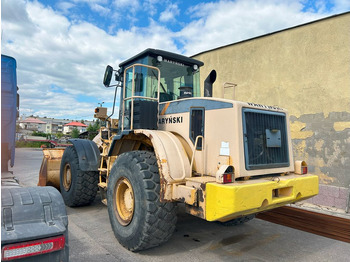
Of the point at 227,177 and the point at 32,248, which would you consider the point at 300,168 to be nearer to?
the point at 227,177

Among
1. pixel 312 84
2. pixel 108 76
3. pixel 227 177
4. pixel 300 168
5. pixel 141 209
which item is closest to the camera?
pixel 227 177

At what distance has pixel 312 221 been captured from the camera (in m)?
5.32

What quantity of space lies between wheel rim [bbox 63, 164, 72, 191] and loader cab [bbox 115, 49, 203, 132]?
202 cm

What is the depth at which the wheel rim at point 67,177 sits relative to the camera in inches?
233

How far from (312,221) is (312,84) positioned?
3529mm

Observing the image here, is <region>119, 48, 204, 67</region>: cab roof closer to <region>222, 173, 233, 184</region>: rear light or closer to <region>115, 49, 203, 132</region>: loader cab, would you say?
<region>115, 49, 203, 132</region>: loader cab

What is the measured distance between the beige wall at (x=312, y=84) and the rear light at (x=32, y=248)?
6591mm

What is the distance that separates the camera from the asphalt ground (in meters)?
3.53

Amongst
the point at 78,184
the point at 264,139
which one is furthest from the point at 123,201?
the point at 264,139

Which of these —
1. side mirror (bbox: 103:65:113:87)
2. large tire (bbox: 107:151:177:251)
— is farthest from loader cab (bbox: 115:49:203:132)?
large tire (bbox: 107:151:177:251)

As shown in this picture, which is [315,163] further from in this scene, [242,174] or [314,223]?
[242,174]

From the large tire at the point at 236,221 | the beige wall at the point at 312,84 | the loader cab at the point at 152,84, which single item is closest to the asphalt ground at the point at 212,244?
the large tire at the point at 236,221

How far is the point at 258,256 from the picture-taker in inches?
142

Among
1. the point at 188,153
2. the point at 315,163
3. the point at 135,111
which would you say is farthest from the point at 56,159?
the point at 315,163
